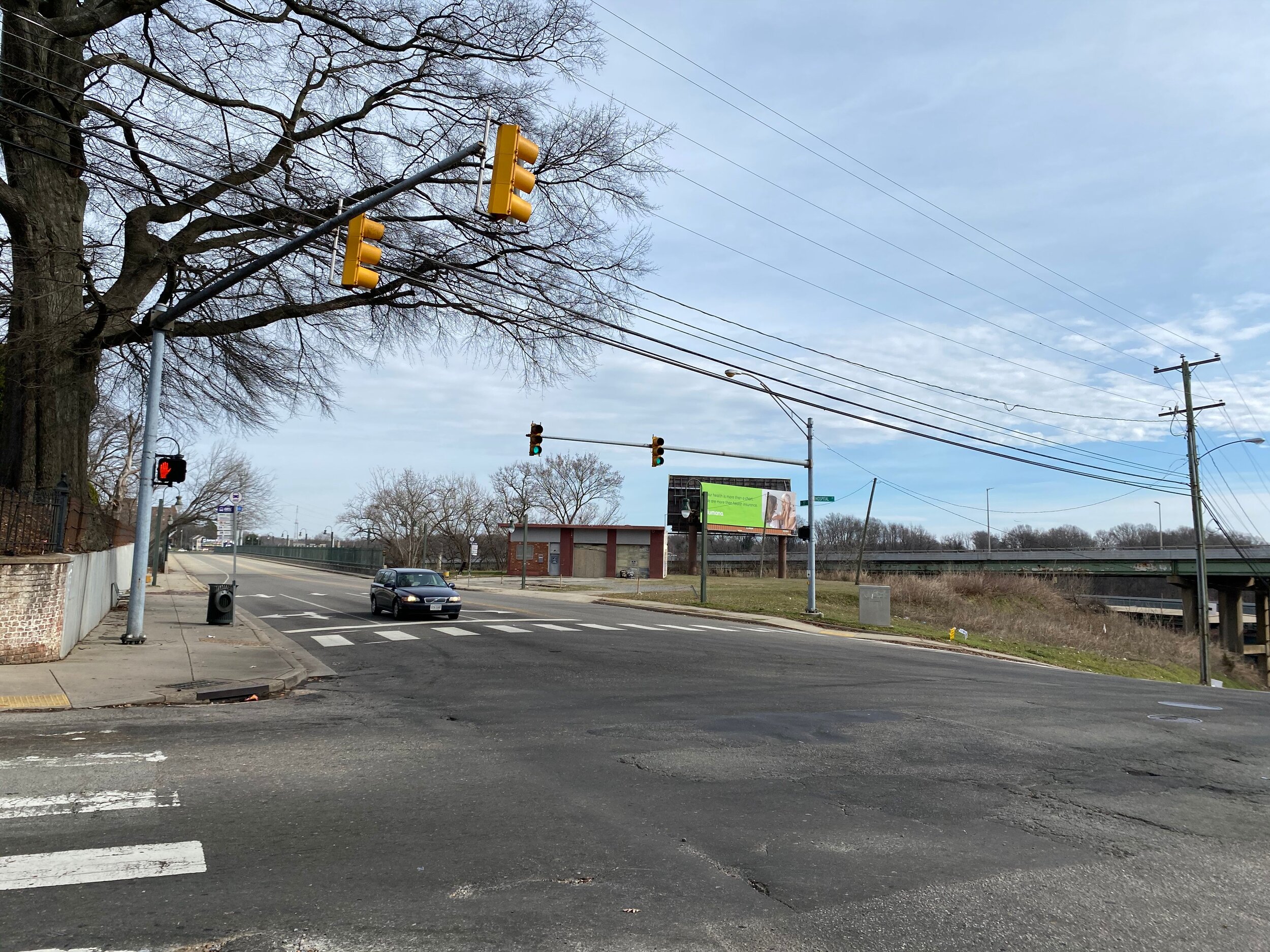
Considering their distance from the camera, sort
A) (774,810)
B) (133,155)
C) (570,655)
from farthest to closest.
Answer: (570,655) → (133,155) → (774,810)

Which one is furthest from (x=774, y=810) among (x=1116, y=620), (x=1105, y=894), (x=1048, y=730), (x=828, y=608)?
(x=1116, y=620)

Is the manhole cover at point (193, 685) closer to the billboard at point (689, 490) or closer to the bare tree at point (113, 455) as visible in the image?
the bare tree at point (113, 455)

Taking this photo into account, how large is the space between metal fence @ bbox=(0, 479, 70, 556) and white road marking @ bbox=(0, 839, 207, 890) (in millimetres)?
8731

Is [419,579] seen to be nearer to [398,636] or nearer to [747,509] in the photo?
[398,636]

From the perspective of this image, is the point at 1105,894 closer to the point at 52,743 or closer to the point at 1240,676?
the point at 52,743

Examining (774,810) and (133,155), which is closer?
(774,810)

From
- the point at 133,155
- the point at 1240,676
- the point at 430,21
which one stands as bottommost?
the point at 1240,676

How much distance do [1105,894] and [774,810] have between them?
219cm

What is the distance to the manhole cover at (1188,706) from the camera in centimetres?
1281

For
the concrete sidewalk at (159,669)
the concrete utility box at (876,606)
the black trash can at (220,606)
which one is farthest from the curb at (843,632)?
the concrete sidewalk at (159,669)

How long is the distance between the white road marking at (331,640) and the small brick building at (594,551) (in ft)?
157

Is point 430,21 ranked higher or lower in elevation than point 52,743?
higher

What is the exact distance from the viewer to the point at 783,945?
12.9ft

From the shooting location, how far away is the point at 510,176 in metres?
9.09
